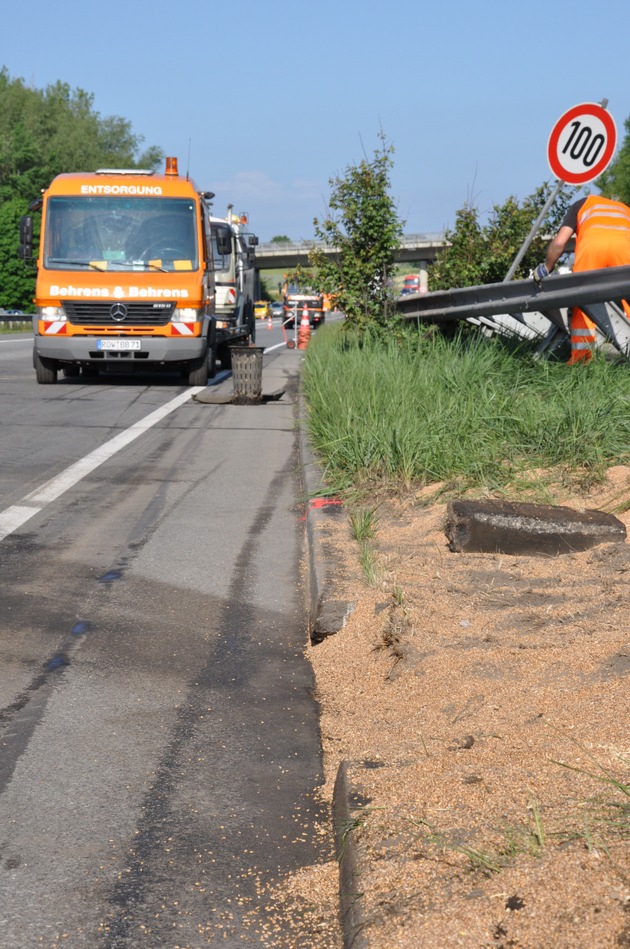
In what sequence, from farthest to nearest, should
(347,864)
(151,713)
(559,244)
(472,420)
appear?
1. (559,244)
2. (472,420)
3. (151,713)
4. (347,864)

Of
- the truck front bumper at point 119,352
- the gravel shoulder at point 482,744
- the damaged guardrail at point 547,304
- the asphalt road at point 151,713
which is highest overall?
the damaged guardrail at point 547,304

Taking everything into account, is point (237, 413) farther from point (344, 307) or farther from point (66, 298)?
point (66, 298)

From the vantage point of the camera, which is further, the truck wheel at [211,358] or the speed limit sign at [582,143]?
the truck wheel at [211,358]

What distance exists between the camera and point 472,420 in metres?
8.44

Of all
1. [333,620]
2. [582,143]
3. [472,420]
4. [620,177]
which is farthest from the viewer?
[620,177]

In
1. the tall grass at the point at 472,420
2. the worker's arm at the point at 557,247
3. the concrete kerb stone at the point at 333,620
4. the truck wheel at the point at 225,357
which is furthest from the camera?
the truck wheel at the point at 225,357

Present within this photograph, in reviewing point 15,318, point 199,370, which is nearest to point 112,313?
point 199,370

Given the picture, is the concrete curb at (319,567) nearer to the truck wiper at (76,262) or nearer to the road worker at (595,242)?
the road worker at (595,242)

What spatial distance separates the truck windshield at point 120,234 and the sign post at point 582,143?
8.82 meters

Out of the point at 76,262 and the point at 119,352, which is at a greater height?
the point at 76,262

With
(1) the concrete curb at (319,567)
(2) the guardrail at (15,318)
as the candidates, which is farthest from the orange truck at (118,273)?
(2) the guardrail at (15,318)

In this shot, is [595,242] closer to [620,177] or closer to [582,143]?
A: [582,143]

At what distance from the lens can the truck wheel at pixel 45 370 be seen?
1872cm

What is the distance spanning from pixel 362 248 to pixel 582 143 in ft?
17.4
